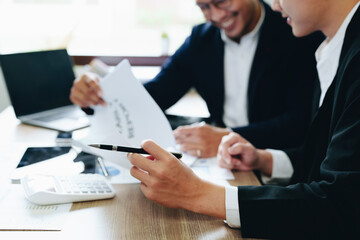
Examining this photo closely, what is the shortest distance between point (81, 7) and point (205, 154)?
1739 millimetres

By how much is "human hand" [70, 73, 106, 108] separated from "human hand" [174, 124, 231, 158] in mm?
307

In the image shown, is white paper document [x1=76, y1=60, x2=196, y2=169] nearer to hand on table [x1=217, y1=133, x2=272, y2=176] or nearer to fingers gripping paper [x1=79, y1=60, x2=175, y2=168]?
fingers gripping paper [x1=79, y1=60, x2=175, y2=168]

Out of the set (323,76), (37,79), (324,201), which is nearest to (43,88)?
(37,79)

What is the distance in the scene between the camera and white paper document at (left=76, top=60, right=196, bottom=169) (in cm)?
114

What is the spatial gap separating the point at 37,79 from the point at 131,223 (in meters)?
1.00

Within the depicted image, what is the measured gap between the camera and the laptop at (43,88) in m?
1.44

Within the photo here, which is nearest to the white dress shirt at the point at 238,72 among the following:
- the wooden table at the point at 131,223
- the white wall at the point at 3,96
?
the wooden table at the point at 131,223

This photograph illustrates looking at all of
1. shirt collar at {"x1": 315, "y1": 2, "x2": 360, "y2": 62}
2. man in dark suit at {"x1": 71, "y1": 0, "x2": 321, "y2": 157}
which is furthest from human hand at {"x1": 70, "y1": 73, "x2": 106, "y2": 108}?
shirt collar at {"x1": 315, "y1": 2, "x2": 360, "y2": 62}

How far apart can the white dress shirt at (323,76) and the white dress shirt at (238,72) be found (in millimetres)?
435

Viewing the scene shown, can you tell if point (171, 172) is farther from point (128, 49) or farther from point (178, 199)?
point (128, 49)

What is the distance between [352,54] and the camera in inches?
33.0

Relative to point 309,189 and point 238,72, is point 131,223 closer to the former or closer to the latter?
point 309,189

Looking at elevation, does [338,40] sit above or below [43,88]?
above

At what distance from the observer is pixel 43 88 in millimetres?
1546
